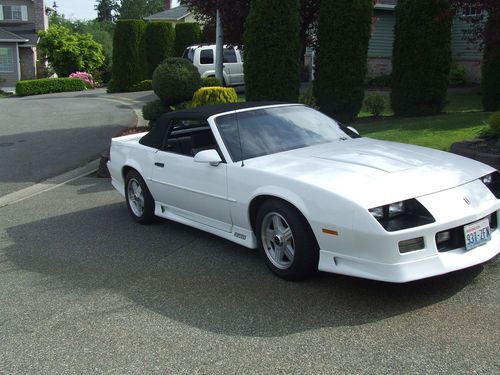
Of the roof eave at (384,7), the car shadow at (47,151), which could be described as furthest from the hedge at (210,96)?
the roof eave at (384,7)

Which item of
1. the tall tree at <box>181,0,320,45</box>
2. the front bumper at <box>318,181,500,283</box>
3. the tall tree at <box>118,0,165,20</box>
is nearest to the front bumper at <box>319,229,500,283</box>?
the front bumper at <box>318,181,500,283</box>

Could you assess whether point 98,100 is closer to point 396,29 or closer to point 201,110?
point 396,29

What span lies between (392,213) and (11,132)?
46.4ft

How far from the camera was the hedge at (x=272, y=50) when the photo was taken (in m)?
11.7

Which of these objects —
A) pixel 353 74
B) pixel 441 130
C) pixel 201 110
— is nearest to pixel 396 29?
pixel 353 74

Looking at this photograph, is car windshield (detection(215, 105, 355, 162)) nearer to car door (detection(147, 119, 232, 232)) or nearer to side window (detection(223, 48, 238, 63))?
car door (detection(147, 119, 232, 232))

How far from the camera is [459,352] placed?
11.3ft

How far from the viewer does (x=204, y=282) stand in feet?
15.9

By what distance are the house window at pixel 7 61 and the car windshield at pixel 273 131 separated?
4068 centimetres

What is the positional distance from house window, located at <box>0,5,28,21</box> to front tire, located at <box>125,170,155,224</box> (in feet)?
147

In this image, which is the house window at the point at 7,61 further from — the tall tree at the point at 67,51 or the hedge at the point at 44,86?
the hedge at the point at 44,86

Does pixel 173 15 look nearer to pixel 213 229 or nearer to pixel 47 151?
pixel 47 151

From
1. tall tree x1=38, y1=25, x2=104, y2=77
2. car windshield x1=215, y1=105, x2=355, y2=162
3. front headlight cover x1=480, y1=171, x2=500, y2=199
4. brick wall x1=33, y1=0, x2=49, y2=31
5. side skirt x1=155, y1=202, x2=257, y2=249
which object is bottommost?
side skirt x1=155, y1=202, x2=257, y2=249

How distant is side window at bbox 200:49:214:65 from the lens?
81.4 ft
